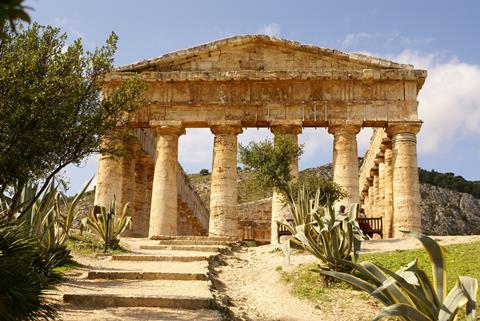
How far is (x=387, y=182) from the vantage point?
25203 mm

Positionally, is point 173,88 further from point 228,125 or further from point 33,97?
point 33,97

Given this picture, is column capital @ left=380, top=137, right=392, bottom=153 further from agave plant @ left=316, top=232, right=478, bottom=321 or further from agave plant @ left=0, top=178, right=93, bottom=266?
agave plant @ left=316, top=232, right=478, bottom=321

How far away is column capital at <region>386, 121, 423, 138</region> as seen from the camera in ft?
76.4

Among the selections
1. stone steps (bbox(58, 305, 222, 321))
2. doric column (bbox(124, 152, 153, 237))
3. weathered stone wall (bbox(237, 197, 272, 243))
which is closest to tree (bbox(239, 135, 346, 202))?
doric column (bbox(124, 152, 153, 237))

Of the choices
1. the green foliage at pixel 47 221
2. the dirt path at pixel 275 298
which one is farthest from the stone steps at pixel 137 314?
the green foliage at pixel 47 221

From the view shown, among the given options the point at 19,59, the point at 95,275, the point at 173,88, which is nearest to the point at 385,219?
the point at 173,88

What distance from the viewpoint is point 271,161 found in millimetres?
20062

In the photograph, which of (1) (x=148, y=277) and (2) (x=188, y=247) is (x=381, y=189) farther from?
(1) (x=148, y=277)

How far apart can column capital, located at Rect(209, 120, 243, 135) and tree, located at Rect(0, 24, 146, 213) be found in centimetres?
1200

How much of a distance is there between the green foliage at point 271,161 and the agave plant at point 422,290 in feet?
45.6

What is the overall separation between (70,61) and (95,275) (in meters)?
4.30

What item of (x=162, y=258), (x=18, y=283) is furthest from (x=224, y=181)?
(x=18, y=283)

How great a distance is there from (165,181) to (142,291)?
14460 millimetres

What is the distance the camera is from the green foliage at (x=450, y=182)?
58.0 m
